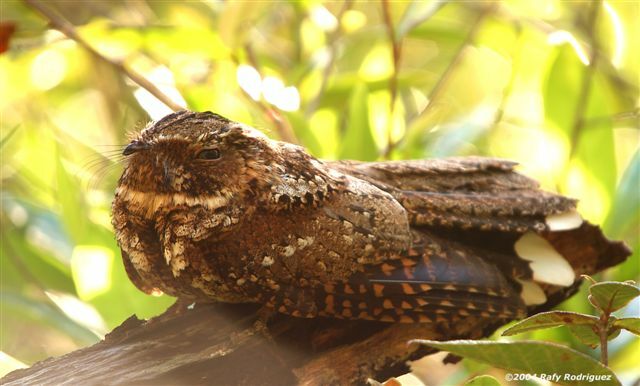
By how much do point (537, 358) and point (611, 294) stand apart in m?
0.18

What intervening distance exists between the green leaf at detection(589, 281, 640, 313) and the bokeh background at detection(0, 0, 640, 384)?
1.24 m

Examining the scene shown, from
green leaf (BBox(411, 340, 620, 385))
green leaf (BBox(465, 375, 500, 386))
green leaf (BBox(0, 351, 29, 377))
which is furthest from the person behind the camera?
green leaf (BBox(0, 351, 29, 377))

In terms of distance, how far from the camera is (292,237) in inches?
76.0

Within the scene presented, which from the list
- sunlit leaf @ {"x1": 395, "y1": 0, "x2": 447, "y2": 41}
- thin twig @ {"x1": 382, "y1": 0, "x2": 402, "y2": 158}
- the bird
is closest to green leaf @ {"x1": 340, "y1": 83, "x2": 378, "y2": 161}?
thin twig @ {"x1": 382, "y1": 0, "x2": 402, "y2": 158}

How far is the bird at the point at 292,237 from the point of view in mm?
1918

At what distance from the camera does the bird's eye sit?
6.35 ft

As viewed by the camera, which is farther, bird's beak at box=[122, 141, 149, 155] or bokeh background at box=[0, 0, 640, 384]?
bokeh background at box=[0, 0, 640, 384]

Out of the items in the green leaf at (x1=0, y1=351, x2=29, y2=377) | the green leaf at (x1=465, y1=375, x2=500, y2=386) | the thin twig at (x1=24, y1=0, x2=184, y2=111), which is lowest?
the green leaf at (x1=465, y1=375, x2=500, y2=386)

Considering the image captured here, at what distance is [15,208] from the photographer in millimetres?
3547

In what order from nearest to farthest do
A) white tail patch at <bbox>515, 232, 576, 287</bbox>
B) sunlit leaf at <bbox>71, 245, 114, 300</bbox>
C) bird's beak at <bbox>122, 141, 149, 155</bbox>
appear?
bird's beak at <bbox>122, 141, 149, 155</bbox> → white tail patch at <bbox>515, 232, 576, 287</bbox> → sunlit leaf at <bbox>71, 245, 114, 300</bbox>

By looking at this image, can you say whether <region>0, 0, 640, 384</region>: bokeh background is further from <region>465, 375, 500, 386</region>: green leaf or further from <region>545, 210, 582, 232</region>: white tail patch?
<region>465, 375, 500, 386</region>: green leaf

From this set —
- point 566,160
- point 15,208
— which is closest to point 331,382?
point 566,160

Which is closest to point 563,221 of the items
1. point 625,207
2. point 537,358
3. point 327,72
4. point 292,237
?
point 625,207

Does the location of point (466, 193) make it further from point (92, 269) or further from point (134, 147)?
point (92, 269)
